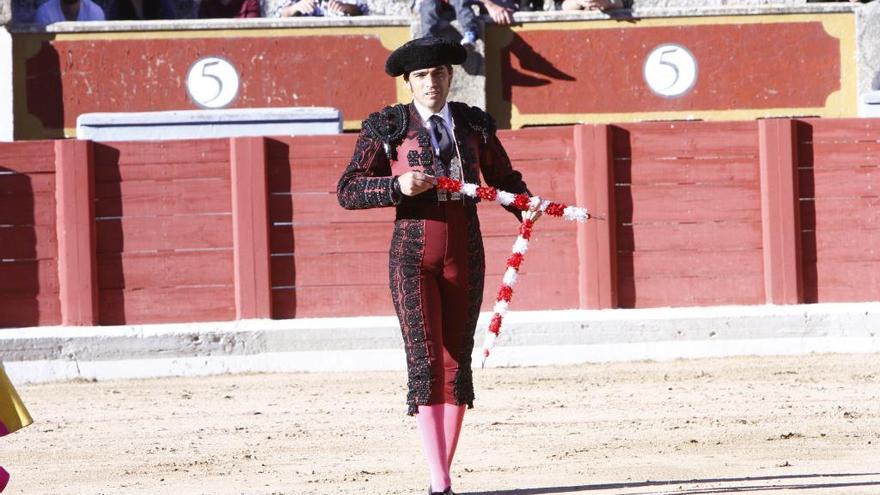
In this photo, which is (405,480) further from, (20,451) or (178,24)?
(178,24)

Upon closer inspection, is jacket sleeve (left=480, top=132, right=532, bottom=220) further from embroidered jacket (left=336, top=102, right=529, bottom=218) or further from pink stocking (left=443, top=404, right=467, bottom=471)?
pink stocking (left=443, top=404, right=467, bottom=471)

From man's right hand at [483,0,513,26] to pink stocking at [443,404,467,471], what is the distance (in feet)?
22.2

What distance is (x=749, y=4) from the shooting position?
40.3ft

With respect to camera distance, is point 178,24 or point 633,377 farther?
point 178,24

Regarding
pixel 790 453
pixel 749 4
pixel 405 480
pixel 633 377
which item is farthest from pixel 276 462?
pixel 749 4

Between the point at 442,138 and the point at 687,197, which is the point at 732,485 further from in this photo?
the point at 687,197

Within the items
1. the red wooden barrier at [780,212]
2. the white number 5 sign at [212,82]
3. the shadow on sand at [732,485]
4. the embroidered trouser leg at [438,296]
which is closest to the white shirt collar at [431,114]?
the embroidered trouser leg at [438,296]

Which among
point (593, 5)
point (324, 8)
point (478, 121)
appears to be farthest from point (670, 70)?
point (478, 121)

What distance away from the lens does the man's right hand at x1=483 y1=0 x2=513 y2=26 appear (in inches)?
454

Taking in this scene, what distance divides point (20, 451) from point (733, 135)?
16.1ft

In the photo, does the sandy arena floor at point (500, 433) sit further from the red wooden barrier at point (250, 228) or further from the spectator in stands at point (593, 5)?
the spectator in stands at point (593, 5)

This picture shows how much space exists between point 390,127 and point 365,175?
6.2 inches

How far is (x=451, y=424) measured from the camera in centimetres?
507

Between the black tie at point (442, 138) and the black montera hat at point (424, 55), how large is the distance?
0.17 m
